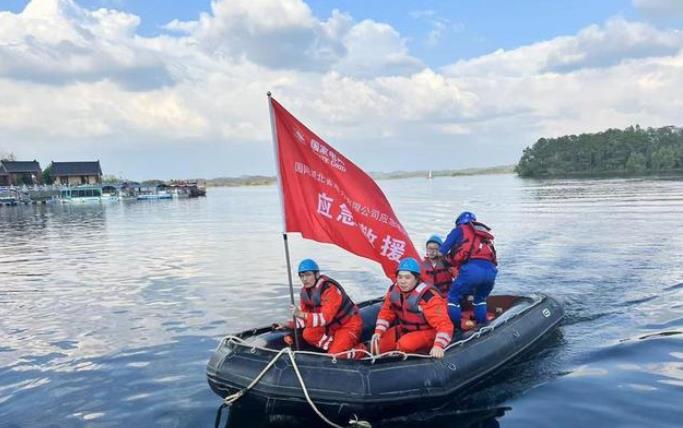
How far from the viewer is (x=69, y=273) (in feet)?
62.4

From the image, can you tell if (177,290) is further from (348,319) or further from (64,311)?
(348,319)

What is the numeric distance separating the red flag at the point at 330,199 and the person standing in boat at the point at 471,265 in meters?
1.02

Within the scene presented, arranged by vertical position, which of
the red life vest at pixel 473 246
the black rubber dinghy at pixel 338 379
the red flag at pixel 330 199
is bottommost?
the black rubber dinghy at pixel 338 379

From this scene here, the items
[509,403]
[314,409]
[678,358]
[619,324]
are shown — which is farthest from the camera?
[619,324]

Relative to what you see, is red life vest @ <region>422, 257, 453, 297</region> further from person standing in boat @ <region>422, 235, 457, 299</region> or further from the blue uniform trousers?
the blue uniform trousers

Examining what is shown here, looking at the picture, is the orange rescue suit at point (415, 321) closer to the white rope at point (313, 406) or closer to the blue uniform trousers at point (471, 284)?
the white rope at point (313, 406)

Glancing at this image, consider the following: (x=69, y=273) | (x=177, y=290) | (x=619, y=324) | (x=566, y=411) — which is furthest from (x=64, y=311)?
(x=619, y=324)

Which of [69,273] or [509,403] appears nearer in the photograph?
[509,403]

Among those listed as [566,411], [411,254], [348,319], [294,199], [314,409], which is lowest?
[566,411]

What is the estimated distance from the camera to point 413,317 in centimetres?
779

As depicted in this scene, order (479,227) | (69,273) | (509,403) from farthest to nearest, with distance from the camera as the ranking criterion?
1. (69,273)
2. (479,227)
3. (509,403)

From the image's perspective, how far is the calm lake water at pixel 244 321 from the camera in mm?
7621

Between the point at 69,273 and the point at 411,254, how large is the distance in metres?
14.2

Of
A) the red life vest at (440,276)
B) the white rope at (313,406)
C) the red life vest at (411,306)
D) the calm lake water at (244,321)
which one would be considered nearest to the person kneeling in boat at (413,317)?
the red life vest at (411,306)
